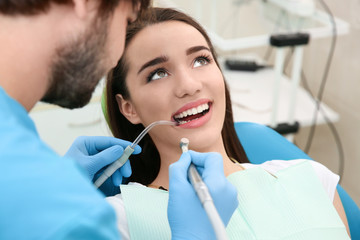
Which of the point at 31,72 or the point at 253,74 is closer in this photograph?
the point at 31,72

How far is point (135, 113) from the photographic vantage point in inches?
53.7

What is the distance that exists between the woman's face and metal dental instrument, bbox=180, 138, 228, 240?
0.68 feet

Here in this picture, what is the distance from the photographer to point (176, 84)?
1.24 meters

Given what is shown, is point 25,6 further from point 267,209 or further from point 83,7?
point 267,209

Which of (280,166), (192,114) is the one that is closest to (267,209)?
(280,166)

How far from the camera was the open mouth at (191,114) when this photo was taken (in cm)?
125

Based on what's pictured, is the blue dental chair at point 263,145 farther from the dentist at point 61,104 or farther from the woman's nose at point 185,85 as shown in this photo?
the dentist at point 61,104

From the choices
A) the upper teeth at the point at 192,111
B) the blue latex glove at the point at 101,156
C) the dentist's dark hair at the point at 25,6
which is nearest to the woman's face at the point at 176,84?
the upper teeth at the point at 192,111

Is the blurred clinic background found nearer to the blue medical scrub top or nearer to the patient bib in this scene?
the patient bib

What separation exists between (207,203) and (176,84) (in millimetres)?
523

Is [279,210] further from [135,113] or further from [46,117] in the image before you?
[46,117]

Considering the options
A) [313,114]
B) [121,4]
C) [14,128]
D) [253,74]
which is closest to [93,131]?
[253,74]

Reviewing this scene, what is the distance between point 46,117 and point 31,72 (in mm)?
1644

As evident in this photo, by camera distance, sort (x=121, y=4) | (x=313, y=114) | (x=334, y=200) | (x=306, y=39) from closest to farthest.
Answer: (x=121, y=4), (x=334, y=200), (x=306, y=39), (x=313, y=114)
